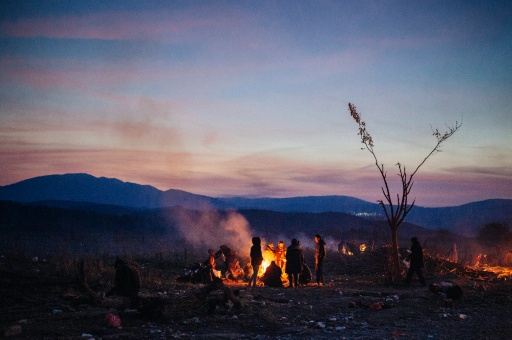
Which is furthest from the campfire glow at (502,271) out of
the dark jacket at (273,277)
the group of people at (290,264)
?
the dark jacket at (273,277)

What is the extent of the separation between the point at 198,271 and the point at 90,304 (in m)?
7.18

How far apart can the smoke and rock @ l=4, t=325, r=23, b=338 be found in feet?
203

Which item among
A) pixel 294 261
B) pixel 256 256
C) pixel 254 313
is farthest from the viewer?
pixel 256 256

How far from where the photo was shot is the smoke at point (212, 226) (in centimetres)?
7600

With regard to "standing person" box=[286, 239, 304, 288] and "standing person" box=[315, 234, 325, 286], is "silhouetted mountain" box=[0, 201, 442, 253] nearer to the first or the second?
"standing person" box=[315, 234, 325, 286]

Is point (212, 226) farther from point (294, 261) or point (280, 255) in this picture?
point (294, 261)

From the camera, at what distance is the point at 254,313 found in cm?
1151

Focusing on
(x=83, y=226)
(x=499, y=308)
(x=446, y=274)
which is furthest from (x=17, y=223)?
(x=499, y=308)

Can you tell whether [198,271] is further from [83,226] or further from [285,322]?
[83,226]

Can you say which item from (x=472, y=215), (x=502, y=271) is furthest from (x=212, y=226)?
(x=472, y=215)

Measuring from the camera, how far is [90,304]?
12.1 m

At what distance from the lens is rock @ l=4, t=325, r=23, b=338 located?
339 inches

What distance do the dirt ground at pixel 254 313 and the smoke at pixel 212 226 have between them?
184ft

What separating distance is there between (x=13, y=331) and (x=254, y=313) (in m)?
5.39
